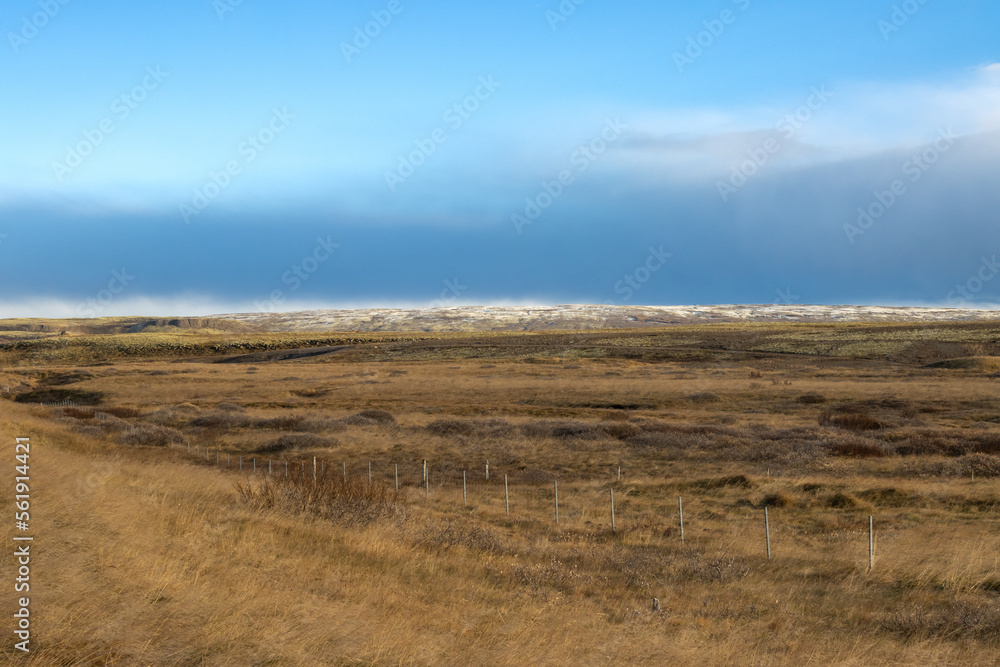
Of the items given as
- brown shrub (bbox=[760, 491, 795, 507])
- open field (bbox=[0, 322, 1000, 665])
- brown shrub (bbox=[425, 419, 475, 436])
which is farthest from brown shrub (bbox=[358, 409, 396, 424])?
brown shrub (bbox=[760, 491, 795, 507])

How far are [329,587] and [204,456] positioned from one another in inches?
927

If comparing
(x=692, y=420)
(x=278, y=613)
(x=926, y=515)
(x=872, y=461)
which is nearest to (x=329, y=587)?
(x=278, y=613)

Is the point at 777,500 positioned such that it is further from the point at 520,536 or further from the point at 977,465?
the point at 977,465

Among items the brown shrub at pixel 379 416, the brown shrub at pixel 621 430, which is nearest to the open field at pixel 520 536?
the brown shrub at pixel 621 430

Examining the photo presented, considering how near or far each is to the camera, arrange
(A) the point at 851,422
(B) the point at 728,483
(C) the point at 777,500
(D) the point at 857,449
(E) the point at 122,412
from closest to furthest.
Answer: (C) the point at 777,500
(B) the point at 728,483
(D) the point at 857,449
(A) the point at 851,422
(E) the point at 122,412

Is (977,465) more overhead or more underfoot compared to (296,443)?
more underfoot

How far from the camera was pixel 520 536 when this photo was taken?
17828mm

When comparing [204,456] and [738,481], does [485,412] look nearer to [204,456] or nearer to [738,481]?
[204,456]

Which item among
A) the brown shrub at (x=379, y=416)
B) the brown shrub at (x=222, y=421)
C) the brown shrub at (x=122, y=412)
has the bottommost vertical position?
the brown shrub at (x=379, y=416)

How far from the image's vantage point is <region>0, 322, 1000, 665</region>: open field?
824cm

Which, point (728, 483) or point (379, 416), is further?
point (379, 416)

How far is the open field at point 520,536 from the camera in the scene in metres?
8.24

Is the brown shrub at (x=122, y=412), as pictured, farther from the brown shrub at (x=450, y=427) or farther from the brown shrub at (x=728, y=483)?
the brown shrub at (x=728, y=483)

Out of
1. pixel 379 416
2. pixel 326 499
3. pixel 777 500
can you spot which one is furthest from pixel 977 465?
pixel 379 416
